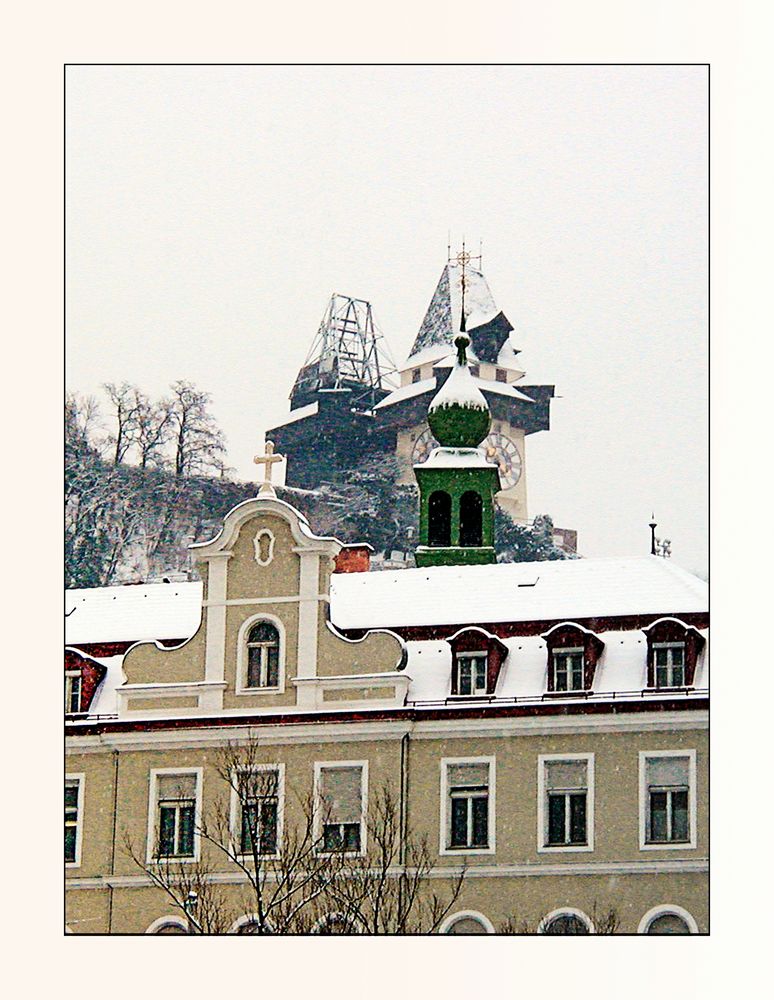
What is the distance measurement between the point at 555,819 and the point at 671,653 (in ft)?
9.64

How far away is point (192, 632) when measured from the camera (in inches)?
1355

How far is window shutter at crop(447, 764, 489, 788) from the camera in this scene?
3209 cm

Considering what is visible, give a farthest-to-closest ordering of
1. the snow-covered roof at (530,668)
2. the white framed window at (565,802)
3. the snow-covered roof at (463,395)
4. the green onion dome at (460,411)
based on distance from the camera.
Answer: the snow-covered roof at (463,395) → the green onion dome at (460,411) → the snow-covered roof at (530,668) → the white framed window at (565,802)

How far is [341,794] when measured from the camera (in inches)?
1267

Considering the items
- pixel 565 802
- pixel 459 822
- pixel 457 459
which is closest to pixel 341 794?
pixel 459 822

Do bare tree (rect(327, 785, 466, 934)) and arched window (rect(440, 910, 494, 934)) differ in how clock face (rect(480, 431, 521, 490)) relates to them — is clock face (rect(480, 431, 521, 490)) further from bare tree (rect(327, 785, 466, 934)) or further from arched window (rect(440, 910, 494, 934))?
arched window (rect(440, 910, 494, 934))

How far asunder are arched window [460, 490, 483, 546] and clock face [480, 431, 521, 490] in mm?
1157

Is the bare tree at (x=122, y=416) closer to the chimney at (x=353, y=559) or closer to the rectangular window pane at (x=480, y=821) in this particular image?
the chimney at (x=353, y=559)

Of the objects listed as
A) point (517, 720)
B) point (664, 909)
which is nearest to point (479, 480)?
point (517, 720)

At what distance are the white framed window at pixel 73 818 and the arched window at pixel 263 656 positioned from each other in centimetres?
291

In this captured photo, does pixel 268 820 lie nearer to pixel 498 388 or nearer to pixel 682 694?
pixel 682 694

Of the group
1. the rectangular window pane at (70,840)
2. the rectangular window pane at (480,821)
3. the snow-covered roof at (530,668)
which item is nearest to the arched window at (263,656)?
the snow-covered roof at (530,668)

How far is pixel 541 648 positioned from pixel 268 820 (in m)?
4.73

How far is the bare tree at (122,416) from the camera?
3653cm
